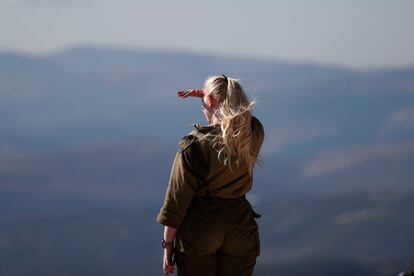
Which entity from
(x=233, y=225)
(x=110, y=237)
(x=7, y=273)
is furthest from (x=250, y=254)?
(x=110, y=237)

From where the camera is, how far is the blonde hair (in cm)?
407

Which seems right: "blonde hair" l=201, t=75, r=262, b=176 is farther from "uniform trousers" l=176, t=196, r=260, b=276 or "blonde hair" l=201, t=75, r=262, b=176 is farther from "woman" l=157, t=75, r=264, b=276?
"uniform trousers" l=176, t=196, r=260, b=276

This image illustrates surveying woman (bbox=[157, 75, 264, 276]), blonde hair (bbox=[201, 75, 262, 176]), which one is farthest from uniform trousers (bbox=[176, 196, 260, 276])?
blonde hair (bbox=[201, 75, 262, 176])

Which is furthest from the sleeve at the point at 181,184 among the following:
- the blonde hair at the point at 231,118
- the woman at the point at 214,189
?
the blonde hair at the point at 231,118

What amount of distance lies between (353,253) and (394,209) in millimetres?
38848

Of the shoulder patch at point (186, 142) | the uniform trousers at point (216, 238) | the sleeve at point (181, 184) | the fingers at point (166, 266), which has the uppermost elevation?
the shoulder patch at point (186, 142)

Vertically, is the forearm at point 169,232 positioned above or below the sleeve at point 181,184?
below

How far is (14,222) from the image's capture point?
A: 18625 cm

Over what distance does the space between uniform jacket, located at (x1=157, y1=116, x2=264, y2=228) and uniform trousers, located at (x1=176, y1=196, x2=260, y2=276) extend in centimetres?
7

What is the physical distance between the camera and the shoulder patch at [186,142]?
4.07 metres

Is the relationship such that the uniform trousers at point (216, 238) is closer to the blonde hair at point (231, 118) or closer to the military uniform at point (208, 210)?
the military uniform at point (208, 210)

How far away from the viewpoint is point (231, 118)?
4.05 metres

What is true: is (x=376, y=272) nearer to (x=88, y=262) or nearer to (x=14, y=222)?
(x=88, y=262)

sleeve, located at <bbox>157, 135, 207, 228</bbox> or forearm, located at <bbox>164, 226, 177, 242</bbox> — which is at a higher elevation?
sleeve, located at <bbox>157, 135, 207, 228</bbox>
